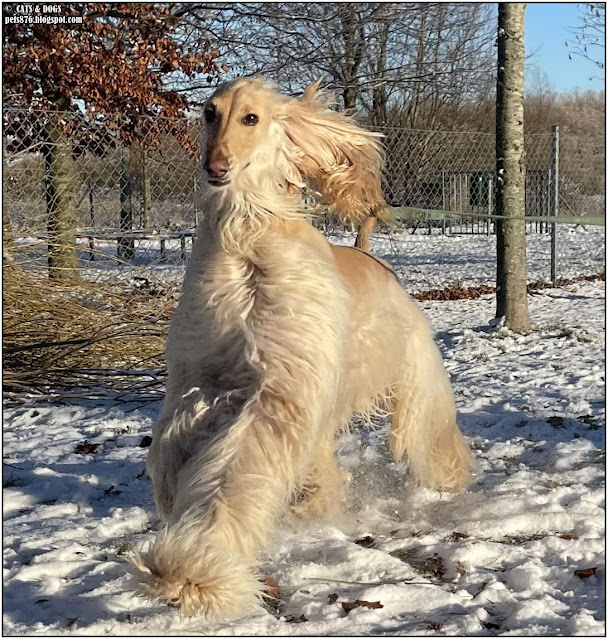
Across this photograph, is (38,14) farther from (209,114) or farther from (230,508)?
(230,508)

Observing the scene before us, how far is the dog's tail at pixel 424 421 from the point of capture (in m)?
Answer: 3.16

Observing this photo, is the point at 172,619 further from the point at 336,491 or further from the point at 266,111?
the point at 266,111

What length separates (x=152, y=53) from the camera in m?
8.11

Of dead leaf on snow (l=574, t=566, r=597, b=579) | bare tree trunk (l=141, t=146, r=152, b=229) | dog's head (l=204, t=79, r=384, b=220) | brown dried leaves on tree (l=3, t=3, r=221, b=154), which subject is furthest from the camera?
bare tree trunk (l=141, t=146, r=152, b=229)

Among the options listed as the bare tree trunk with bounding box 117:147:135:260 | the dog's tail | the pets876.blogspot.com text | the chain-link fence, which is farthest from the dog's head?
the pets876.blogspot.com text

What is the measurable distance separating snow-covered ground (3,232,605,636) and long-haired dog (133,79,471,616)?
0.30 meters

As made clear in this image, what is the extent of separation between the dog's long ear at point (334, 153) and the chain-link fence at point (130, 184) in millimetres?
676

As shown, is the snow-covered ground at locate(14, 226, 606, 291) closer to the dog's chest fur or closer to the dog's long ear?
the dog's long ear

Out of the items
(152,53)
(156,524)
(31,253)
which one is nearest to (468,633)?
(156,524)

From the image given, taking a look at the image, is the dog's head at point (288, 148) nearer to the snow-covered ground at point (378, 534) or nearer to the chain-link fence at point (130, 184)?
the chain-link fence at point (130, 184)

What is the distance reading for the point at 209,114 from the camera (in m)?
2.34

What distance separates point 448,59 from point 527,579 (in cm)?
A: 1150

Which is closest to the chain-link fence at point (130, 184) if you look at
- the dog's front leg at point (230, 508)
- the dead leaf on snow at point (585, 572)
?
the dog's front leg at point (230, 508)

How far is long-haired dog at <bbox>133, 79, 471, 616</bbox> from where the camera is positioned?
82.4 inches
